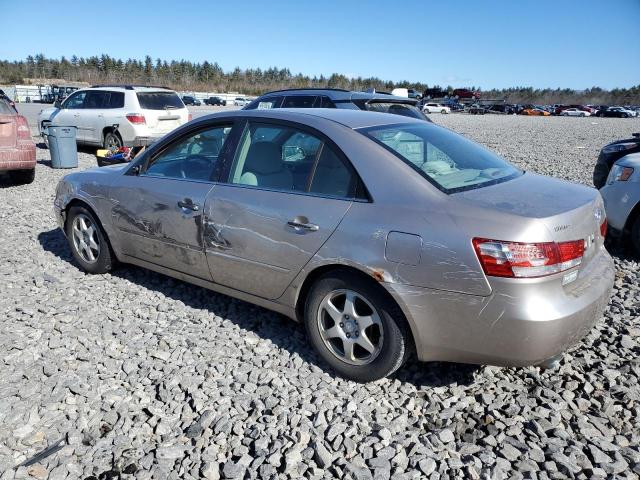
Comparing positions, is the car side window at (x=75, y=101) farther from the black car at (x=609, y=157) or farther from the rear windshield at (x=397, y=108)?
the black car at (x=609, y=157)

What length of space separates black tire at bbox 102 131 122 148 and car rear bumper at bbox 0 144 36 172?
332 centimetres

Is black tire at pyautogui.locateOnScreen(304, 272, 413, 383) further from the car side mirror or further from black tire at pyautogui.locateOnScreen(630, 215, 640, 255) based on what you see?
black tire at pyautogui.locateOnScreen(630, 215, 640, 255)

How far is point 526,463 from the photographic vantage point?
244 cm

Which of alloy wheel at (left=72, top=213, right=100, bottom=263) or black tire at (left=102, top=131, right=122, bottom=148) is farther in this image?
black tire at (left=102, top=131, right=122, bottom=148)

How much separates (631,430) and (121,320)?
3472mm

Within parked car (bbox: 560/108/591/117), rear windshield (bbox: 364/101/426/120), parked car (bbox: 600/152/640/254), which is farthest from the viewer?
parked car (bbox: 560/108/591/117)

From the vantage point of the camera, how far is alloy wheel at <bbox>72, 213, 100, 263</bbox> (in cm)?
479

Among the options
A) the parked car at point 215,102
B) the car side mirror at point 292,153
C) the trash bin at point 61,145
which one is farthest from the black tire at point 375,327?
the parked car at point 215,102

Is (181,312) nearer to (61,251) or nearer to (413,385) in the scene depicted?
(413,385)

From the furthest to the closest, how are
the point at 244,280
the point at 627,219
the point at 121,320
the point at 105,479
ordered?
1. the point at 627,219
2. the point at 121,320
3. the point at 244,280
4. the point at 105,479

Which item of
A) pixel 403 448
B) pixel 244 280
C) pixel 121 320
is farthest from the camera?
pixel 121 320

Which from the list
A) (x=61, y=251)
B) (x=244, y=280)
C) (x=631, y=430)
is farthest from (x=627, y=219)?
(x=61, y=251)

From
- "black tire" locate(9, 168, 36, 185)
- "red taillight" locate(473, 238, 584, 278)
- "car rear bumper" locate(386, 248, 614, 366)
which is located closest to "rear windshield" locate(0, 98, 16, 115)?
"black tire" locate(9, 168, 36, 185)

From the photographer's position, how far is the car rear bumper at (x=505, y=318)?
2484 millimetres
